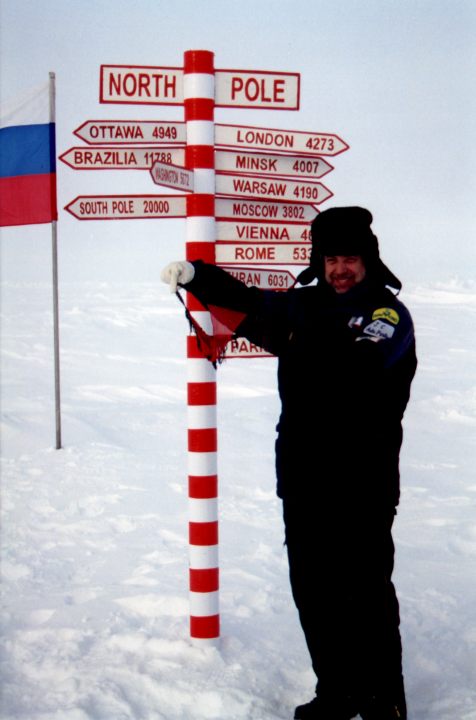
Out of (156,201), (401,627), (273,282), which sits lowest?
(401,627)

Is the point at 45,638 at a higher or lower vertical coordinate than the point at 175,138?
lower

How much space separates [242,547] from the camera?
5.47 meters

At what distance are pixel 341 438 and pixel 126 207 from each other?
1.49 metres

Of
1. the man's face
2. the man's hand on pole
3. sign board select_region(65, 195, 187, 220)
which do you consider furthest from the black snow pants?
sign board select_region(65, 195, 187, 220)

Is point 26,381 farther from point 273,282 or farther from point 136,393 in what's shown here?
point 273,282

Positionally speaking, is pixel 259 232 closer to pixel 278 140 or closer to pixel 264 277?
pixel 264 277

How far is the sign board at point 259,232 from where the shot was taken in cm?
377

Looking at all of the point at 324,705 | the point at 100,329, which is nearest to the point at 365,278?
the point at 324,705

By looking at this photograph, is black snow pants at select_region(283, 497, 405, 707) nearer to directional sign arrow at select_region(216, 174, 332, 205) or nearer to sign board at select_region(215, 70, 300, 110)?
directional sign arrow at select_region(216, 174, 332, 205)

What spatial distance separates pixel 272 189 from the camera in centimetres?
389

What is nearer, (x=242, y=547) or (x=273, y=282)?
(x=273, y=282)

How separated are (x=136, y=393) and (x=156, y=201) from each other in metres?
6.91

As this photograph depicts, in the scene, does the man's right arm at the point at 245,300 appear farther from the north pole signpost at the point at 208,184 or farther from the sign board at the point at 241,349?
the sign board at the point at 241,349

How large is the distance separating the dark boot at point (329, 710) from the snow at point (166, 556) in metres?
0.12
